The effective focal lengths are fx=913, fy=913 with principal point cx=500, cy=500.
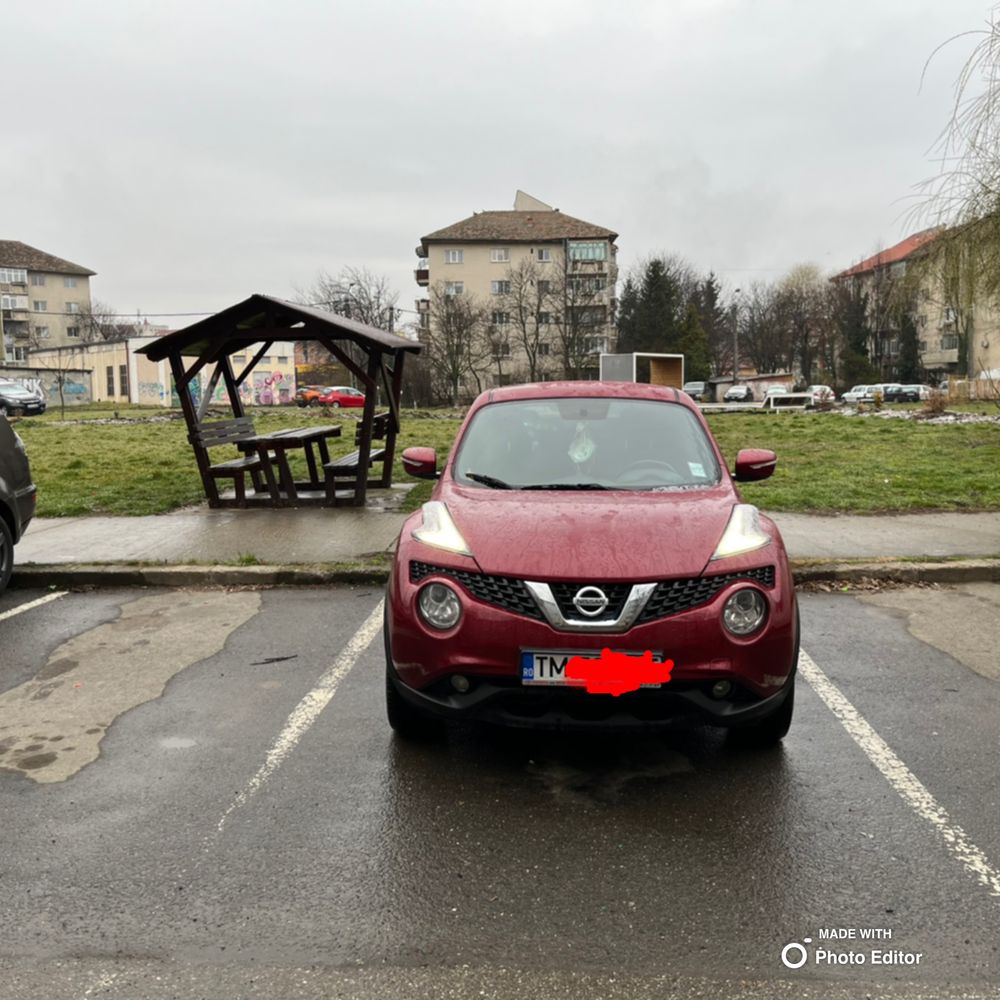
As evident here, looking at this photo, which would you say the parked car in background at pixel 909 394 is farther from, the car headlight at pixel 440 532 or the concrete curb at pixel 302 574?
the car headlight at pixel 440 532

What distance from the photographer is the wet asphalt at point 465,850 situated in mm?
2578

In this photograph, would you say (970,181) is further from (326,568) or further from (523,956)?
(523,956)

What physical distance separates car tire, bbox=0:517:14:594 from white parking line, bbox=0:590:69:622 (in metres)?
0.26

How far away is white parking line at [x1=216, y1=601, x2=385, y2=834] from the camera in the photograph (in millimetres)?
3752

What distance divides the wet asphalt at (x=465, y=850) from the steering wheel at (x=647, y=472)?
1266 millimetres

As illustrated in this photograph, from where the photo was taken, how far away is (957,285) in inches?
471

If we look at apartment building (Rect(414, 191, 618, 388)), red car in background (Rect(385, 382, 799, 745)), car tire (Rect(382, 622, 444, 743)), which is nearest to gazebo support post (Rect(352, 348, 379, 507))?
red car in background (Rect(385, 382, 799, 745))

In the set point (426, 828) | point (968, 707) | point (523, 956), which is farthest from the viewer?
point (968, 707)

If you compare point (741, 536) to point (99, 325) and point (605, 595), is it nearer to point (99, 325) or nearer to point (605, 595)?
point (605, 595)

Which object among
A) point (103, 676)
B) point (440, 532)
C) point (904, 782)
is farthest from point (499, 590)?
point (103, 676)

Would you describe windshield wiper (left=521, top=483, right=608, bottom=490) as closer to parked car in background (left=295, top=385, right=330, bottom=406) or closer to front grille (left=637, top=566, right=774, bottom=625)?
front grille (left=637, top=566, right=774, bottom=625)

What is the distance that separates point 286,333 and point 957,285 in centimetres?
872

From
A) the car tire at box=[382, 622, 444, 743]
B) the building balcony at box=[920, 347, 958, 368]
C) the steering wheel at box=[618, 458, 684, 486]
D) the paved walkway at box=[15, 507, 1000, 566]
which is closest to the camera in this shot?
the car tire at box=[382, 622, 444, 743]

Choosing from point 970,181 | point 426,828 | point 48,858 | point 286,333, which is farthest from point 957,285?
point 48,858
